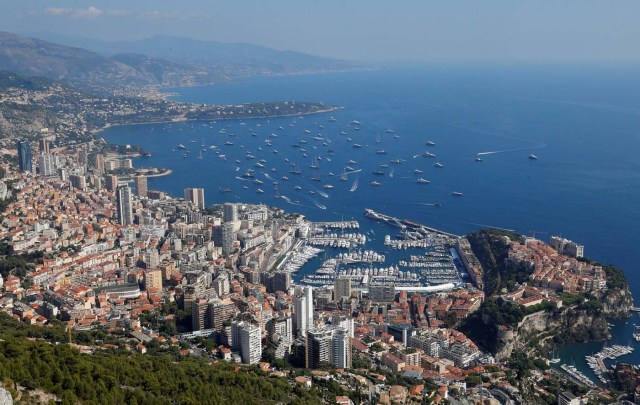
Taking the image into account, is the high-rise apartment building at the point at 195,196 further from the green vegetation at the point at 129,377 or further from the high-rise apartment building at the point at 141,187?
the green vegetation at the point at 129,377

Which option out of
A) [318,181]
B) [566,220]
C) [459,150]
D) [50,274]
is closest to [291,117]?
[459,150]

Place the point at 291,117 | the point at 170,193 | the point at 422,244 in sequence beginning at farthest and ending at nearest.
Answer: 1. the point at 291,117
2. the point at 170,193
3. the point at 422,244

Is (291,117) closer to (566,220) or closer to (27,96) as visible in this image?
(27,96)

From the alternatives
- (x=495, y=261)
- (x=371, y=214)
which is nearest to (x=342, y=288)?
(x=495, y=261)

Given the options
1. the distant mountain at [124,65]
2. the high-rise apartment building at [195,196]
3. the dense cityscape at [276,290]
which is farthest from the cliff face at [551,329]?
the distant mountain at [124,65]

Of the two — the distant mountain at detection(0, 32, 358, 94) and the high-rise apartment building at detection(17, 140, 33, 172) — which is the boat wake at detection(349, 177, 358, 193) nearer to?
the high-rise apartment building at detection(17, 140, 33, 172)

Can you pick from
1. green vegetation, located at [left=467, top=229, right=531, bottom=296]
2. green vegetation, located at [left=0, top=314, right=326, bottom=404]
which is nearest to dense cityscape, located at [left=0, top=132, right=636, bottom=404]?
green vegetation, located at [left=467, top=229, right=531, bottom=296]
